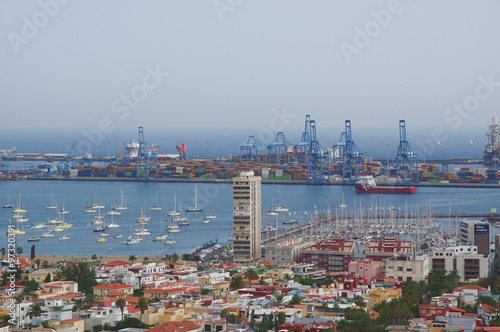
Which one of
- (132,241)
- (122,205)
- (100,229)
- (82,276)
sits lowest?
(132,241)

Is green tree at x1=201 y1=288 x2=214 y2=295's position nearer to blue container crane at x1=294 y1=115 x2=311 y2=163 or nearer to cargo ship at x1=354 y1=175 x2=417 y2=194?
cargo ship at x1=354 y1=175 x2=417 y2=194

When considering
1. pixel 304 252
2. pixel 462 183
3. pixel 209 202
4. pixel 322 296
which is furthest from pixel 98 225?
pixel 462 183

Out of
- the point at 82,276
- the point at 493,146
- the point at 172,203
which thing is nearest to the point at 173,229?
the point at 172,203

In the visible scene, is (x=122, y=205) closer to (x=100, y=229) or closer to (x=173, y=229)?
(x=100, y=229)

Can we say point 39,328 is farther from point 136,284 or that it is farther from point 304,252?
point 304,252

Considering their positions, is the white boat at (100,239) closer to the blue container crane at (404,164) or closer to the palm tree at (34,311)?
the palm tree at (34,311)
